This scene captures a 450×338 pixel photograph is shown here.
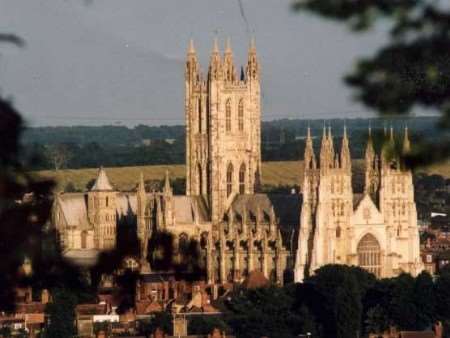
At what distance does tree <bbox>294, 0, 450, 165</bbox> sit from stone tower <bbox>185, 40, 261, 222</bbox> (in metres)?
60.0

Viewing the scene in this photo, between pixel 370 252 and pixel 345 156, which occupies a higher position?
pixel 345 156

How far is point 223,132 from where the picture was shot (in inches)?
2758

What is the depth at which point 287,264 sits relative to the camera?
66.1 metres

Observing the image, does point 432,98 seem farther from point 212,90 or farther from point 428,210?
point 428,210

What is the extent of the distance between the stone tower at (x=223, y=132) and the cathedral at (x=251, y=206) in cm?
3

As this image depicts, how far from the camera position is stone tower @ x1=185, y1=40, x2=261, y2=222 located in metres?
69.1

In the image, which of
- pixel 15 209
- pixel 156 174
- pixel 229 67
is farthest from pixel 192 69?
pixel 15 209

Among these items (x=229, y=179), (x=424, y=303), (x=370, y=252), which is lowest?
(x=424, y=303)

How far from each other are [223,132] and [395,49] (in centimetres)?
6170

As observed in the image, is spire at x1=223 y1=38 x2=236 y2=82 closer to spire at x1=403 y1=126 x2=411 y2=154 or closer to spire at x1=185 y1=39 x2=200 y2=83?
spire at x1=185 y1=39 x2=200 y2=83

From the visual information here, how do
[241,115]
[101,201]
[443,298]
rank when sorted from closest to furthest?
[443,298] < [241,115] < [101,201]

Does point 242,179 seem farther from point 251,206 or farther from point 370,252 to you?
point 370,252

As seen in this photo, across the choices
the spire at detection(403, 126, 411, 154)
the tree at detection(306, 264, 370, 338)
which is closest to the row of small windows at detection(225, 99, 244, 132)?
the tree at detection(306, 264, 370, 338)

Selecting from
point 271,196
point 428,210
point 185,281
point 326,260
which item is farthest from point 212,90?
point 185,281
